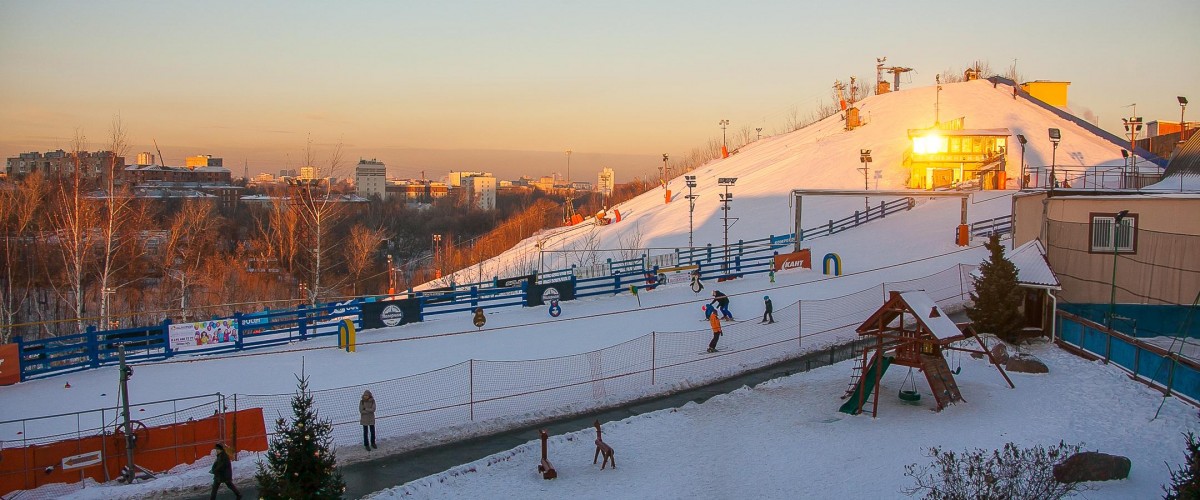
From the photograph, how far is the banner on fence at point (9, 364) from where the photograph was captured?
72.0 ft

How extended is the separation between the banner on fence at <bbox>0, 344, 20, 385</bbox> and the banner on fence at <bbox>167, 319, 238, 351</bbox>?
3.84m

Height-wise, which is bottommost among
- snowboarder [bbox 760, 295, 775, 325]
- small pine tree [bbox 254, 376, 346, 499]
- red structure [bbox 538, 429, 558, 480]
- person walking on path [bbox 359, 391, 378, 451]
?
red structure [bbox 538, 429, 558, 480]

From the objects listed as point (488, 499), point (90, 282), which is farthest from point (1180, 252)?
point (90, 282)

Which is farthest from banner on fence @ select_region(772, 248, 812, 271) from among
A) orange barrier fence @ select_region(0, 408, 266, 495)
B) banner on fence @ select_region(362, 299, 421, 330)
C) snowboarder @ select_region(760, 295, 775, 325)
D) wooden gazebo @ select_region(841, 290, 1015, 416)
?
orange barrier fence @ select_region(0, 408, 266, 495)

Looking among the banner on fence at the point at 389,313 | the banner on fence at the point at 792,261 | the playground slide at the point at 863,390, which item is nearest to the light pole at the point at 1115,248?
the playground slide at the point at 863,390

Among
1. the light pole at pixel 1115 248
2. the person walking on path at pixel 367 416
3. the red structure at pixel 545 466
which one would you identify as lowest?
the red structure at pixel 545 466

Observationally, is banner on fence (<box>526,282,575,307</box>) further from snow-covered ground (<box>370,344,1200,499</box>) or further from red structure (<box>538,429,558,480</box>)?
red structure (<box>538,429,558,480</box>)

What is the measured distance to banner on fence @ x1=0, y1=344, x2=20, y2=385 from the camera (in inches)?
864

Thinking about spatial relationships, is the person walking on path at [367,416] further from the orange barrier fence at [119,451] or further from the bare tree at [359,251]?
the bare tree at [359,251]

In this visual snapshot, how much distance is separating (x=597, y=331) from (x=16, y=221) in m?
35.1

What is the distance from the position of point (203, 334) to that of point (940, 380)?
2122 cm

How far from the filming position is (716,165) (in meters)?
89.0

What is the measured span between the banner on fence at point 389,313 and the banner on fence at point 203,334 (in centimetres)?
442

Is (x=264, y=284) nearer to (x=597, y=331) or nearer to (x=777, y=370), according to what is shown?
(x=597, y=331)
